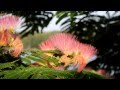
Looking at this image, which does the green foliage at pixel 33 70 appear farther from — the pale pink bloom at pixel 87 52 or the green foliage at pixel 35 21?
the green foliage at pixel 35 21

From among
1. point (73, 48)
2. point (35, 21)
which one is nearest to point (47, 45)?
point (73, 48)

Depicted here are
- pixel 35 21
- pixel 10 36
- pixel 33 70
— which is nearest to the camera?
pixel 33 70

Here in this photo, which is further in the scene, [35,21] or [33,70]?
[35,21]

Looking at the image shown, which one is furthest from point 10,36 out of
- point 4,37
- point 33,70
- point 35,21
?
point 35,21

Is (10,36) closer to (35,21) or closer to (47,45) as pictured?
(47,45)

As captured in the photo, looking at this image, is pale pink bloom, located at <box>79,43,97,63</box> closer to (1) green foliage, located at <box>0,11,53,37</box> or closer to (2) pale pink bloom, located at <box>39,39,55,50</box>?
(2) pale pink bloom, located at <box>39,39,55,50</box>

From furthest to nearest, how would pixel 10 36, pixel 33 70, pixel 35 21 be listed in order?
pixel 35 21
pixel 10 36
pixel 33 70

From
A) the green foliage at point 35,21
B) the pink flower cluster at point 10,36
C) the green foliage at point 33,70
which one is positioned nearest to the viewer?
the green foliage at point 33,70

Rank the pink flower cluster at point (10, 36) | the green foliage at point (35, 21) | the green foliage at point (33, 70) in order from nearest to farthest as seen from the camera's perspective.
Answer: the green foliage at point (33, 70) → the pink flower cluster at point (10, 36) → the green foliage at point (35, 21)

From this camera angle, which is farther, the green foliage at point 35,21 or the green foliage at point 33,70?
the green foliage at point 35,21

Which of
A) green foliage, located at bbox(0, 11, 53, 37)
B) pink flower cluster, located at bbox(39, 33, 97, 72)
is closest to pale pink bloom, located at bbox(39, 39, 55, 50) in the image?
pink flower cluster, located at bbox(39, 33, 97, 72)

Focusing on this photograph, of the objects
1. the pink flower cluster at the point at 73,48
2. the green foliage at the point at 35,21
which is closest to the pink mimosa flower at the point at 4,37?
the pink flower cluster at the point at 73,48
